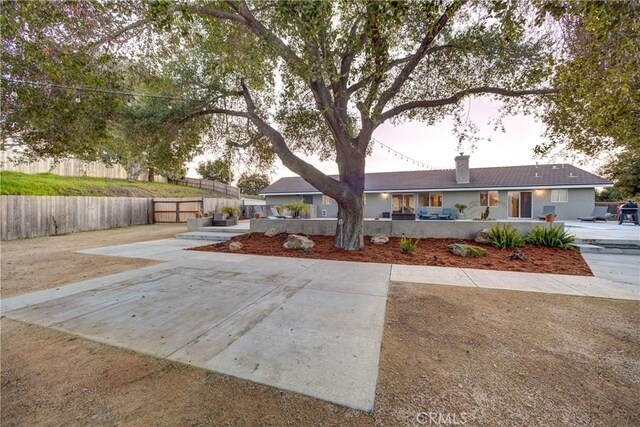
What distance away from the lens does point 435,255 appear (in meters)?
6.41

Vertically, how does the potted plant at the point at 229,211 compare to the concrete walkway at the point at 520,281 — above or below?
above

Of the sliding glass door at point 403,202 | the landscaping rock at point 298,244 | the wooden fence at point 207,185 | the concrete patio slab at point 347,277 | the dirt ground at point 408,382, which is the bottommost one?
the dirt ground at point 408,382

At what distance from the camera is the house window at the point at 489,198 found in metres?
15.6

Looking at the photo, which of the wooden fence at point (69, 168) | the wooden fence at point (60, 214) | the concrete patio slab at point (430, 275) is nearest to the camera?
the concrete patio slab at point (430, 275)

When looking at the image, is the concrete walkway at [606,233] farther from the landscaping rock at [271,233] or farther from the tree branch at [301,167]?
the landscaping rock at [271,233]

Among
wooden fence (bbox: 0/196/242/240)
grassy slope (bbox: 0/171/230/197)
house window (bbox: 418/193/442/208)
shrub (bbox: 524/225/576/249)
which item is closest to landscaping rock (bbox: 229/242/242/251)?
shrub (bbox: 524/225/576/249)

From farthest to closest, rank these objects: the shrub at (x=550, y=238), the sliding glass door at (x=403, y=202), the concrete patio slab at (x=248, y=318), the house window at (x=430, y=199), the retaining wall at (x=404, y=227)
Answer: the sliding glass door at (x=403, y=202), the house window at (x=430, y=199), the retaining wall at (x=404, y=227), the shrub at (x=550, y=238), the concrete patio slab at (x=248, y=318)

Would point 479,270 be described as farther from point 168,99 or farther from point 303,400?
point 168,99

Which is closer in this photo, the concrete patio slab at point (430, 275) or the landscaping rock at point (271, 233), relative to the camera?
the concrete patio slab at point (430, 275)

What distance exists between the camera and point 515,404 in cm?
171

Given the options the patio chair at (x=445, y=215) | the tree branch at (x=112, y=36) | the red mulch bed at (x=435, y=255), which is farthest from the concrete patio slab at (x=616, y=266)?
the tree branch at (x=112, y=36)

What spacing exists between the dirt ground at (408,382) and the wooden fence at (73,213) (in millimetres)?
11591

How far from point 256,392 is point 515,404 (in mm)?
1855

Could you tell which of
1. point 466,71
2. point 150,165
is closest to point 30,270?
point 150,165
